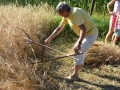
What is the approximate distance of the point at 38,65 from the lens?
4770 mm

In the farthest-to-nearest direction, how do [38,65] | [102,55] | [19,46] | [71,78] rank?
[102,55] < [19,46] < [38,65] < [71,78]

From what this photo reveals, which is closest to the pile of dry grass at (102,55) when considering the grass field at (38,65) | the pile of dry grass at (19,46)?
the grass field at (38,65)

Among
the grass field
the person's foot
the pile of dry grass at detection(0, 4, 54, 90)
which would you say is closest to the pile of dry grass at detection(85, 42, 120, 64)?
the grass field

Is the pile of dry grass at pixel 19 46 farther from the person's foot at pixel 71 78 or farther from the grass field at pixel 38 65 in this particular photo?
the person's foot at pixel 71 78

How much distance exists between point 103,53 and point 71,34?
1726mm

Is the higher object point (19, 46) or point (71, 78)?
point (19, 46)

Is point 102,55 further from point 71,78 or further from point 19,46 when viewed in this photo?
point 19,46

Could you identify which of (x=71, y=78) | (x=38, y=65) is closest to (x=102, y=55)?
(x=71, y=78)

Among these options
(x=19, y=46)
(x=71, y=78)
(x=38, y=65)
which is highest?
(x=19, y=46)

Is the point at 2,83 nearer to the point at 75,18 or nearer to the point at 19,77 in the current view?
the point at 19,77

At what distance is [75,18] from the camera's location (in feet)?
13.1

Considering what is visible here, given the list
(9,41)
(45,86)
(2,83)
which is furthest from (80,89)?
(9,41)

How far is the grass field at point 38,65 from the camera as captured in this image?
12.9 ft

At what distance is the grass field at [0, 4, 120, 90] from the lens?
3.94 meters
